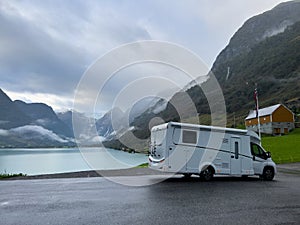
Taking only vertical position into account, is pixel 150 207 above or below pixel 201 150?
below

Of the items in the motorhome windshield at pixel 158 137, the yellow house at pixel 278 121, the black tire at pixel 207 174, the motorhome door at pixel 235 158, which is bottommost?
the black tire at pixel 207 174

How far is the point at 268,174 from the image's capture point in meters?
18.5

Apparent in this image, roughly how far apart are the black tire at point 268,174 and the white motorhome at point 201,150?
0.13 meters

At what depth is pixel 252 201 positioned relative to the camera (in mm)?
10414

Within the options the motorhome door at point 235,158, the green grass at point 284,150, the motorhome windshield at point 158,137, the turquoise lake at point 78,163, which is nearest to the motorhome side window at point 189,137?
the motorhome windshield at point 158,137

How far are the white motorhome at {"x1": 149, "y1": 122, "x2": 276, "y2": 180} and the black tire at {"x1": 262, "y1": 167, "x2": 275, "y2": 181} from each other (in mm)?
129

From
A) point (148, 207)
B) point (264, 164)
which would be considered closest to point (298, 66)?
point (264, 164)

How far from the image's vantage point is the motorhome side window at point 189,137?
1629 centimetres

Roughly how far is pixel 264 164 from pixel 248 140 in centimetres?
201

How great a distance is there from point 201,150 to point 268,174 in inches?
204

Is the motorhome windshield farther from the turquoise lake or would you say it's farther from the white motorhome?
the turquoise lake

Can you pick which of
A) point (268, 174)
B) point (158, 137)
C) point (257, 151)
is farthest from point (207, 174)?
point (268, 174)

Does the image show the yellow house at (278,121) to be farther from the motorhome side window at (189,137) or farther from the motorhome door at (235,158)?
the motorhome side window at (189,137)

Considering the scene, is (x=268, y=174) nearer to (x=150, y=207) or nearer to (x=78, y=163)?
(x=150, y=207)
